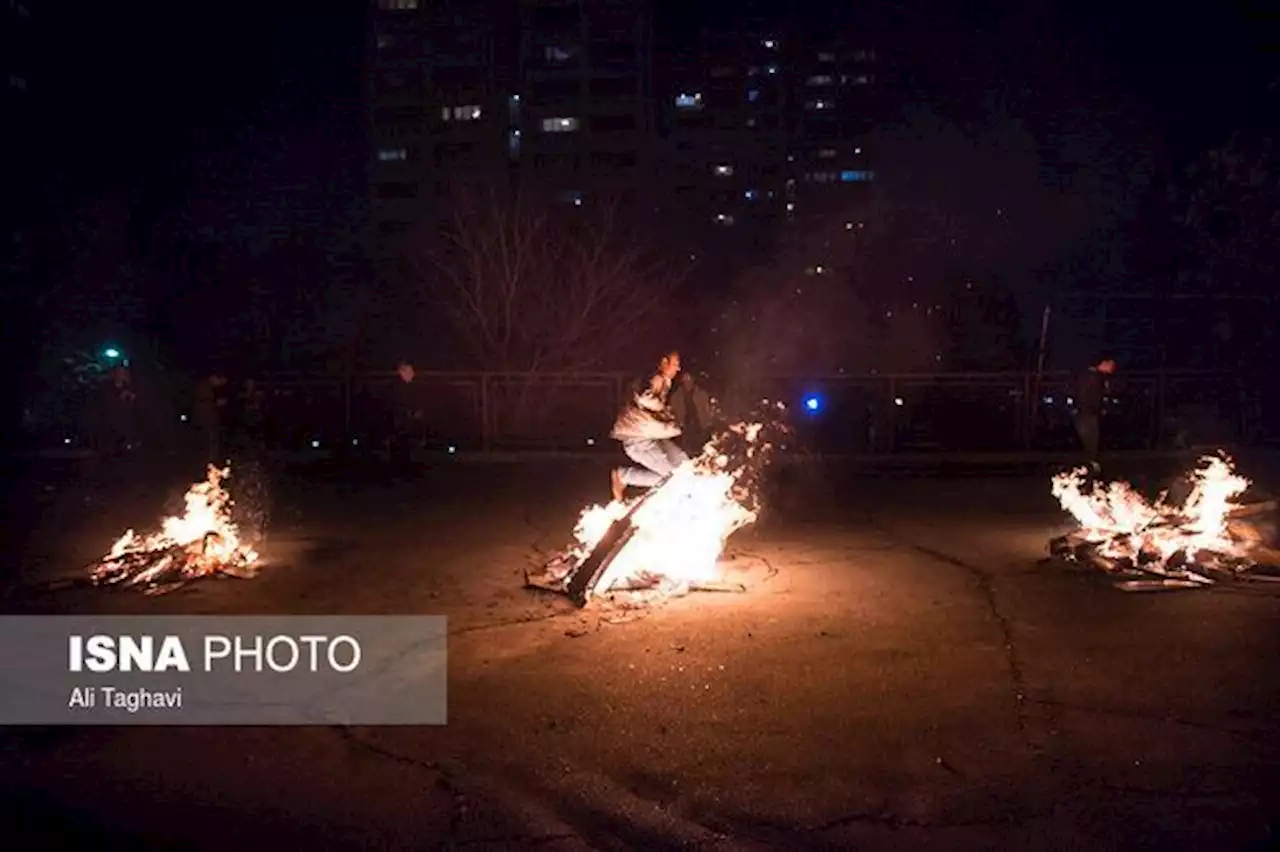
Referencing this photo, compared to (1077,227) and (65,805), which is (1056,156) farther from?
(65,805)

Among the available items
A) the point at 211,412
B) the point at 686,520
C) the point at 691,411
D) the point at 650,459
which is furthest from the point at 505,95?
the point at 686,520

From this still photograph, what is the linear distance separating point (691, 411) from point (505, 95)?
3362 inches

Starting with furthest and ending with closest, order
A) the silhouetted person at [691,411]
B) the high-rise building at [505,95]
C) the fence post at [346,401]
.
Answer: the high-rise building at [505,95]
the fence post at [346,401]
the silhouetted person at [691,411]

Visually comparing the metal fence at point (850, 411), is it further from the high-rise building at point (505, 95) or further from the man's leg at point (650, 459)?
the high-rise building at point (505, 95)

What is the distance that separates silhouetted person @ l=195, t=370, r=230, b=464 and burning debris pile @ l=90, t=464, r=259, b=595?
6461mm

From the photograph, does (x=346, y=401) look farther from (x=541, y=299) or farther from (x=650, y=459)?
(x=650, y=459)

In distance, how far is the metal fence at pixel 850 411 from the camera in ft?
70.7

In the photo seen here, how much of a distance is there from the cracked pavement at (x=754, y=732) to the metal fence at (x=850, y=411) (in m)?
10.7

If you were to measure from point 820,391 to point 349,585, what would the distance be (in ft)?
43.7

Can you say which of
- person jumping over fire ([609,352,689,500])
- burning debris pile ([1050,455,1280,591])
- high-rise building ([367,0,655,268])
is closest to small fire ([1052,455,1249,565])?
burning debris pile ([1050,455,1280,591])

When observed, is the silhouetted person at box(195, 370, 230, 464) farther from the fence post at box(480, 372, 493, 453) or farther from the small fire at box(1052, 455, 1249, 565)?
the small fire at box(1052, 455, 1249, 565)

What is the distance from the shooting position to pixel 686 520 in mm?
10219

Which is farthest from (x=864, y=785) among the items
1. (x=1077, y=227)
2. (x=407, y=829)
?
(x=1077, y=227)

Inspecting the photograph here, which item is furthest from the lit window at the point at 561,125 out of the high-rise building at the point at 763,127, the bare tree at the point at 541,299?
the bare tree at the point at 541,299
